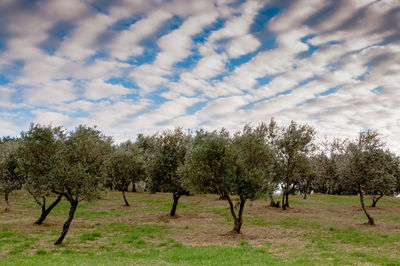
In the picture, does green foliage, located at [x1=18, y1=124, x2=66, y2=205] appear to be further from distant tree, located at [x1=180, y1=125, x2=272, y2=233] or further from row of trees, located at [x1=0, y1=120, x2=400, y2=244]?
distant tree, located at [x1=180, y1=125, x2=272, y2=233]

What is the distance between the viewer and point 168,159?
41.8m

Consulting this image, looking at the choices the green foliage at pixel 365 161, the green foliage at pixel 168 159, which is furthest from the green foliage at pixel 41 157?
the green foliage at pixel 365 161

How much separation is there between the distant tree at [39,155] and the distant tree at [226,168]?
12.8m

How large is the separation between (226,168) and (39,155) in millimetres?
18013

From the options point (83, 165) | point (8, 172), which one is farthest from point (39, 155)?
point (8, 172)

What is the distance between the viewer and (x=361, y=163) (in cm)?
3672

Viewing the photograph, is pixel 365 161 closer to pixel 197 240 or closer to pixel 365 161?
pixel 365 161

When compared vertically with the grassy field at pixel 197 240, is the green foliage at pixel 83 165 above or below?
above

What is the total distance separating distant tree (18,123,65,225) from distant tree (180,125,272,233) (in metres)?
12.8

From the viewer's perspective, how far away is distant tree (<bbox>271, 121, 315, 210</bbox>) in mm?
50125

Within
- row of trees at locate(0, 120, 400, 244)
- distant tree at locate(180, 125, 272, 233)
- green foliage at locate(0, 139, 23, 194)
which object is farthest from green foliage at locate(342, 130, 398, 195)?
green foliage at locate(0, 139, 23, 194)

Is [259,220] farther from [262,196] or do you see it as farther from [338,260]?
[338,260]

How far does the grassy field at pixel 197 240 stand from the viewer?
19656 mm

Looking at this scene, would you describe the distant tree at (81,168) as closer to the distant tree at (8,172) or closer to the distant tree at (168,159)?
the distant tree at (168,159)
